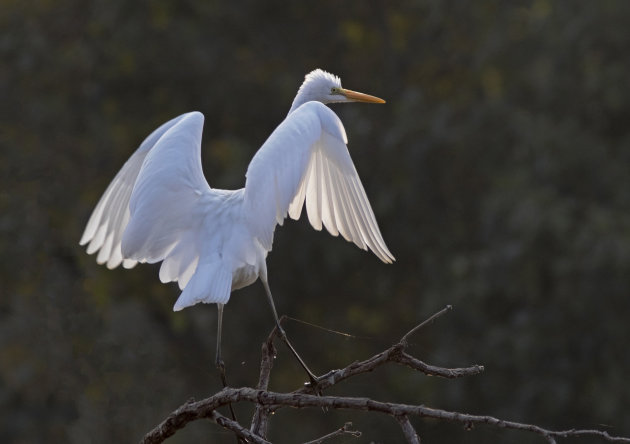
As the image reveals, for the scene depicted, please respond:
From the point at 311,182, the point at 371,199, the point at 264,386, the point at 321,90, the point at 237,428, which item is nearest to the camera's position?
the point at 237,428

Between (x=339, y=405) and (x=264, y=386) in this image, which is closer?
(x=339, y=405)

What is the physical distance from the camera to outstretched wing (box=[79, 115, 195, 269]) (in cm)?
433

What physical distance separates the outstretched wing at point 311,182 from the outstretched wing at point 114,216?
27.7 inches

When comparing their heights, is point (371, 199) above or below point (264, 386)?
above

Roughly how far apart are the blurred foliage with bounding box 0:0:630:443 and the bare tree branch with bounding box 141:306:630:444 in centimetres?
311

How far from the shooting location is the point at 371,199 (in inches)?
399

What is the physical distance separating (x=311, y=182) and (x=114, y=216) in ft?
2.99

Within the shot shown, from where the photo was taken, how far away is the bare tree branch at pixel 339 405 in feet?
7.47

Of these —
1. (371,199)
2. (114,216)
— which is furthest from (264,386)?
(371,199)

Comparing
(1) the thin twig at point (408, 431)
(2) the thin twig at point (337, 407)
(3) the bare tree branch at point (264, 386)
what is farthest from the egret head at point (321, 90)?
(1) the thin twig at point (408, 431)

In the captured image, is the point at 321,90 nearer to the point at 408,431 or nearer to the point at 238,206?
the point at 238,206

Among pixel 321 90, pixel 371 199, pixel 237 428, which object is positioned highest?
pixel 321 90

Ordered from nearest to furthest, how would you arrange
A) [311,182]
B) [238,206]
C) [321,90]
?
[238,206] → [311,182] → [321,90]

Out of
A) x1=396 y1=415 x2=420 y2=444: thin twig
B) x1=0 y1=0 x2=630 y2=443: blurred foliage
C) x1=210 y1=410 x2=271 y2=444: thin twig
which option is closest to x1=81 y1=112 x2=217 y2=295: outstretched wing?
x1=210 y1=410 x2=271 y2=444: thin twig
